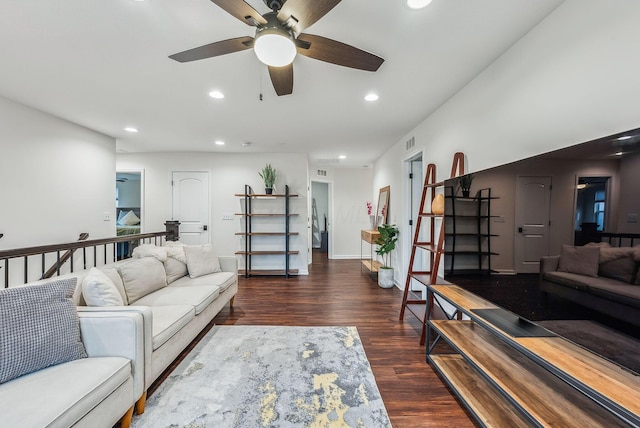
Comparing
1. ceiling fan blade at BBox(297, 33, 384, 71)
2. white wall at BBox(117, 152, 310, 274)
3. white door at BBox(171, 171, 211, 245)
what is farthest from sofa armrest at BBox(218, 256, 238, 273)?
ceiling fan blade at BBox(297, 33, 384, 71)

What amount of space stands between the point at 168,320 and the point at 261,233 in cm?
328

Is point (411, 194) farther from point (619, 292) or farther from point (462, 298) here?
point (619, 292)

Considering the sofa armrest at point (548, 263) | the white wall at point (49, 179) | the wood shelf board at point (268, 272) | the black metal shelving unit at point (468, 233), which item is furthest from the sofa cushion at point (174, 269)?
the sofa armrest at point (548, 263)

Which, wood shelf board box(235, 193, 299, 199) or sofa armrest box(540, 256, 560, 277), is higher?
wood shelf board box(235, 193, 299, 199)

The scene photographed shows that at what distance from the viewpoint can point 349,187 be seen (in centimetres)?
718

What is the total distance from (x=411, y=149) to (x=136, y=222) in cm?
707

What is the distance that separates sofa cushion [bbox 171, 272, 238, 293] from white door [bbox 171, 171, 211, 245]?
8.09 feet

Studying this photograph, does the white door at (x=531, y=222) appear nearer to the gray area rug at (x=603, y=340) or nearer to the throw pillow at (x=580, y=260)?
the throw pillow at (x=580, y=260)

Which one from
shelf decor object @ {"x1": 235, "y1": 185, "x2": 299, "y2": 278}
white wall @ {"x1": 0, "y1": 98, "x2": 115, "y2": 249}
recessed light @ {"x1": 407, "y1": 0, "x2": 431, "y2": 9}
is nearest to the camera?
recessed light @ {"x1": 407, "y1": 0, "x2": 431, "y2": 9}

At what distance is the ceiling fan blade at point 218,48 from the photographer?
4.94 ft

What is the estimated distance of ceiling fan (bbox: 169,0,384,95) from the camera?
1277 mm

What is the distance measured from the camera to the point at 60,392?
1.17 metres

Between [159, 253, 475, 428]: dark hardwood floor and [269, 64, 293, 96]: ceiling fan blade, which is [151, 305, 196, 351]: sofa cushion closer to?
[159, 253, 475, 428]: dark hardwood floor

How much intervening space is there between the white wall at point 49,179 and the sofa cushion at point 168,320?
2423 mm
